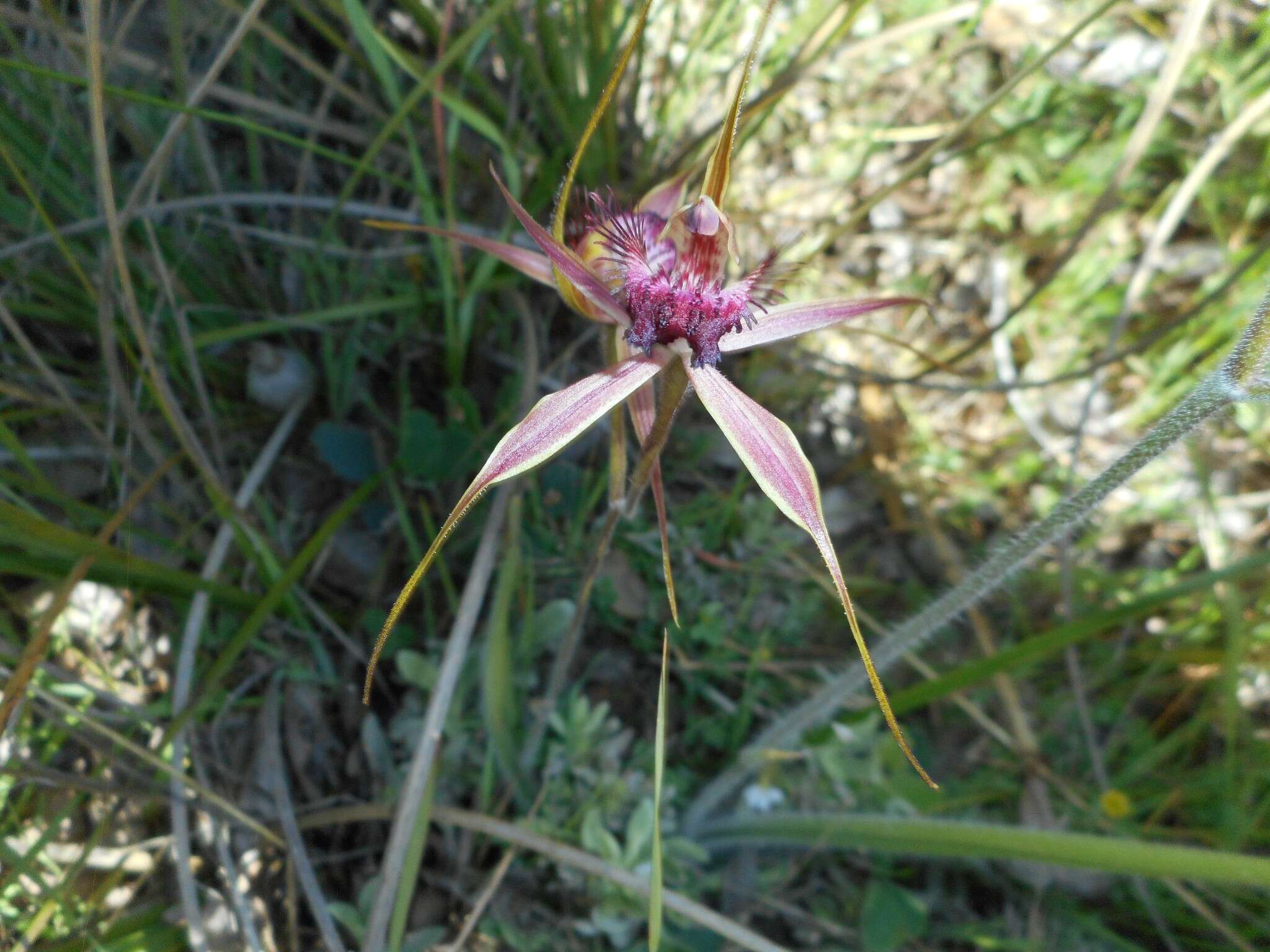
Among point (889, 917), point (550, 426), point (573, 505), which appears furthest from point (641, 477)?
point (889, 917)

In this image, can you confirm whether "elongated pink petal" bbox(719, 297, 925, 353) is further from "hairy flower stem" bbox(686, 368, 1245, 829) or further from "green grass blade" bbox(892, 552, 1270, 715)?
"green grass blade" bbox(892, 552, 1270, 715)

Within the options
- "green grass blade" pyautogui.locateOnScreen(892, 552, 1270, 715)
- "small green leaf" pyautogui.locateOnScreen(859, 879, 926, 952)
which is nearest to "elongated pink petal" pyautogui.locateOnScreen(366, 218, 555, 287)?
"green grass blade" pyautogui.locateOnScreen(892, 552, 1270, 715)

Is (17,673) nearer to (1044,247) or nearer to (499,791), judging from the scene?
(499,791)

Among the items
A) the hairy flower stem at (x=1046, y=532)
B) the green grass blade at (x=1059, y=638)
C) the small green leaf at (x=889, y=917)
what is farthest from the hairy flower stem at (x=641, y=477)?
the small green leaf at (x=889, y=917)

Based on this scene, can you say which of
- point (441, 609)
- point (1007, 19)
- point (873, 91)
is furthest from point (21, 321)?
point (1007, 19)

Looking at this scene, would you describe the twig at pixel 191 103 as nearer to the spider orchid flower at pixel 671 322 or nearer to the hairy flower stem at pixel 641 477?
the spider orchid flower at pixel 671 322

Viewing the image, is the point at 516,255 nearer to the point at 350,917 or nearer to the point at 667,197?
the point at 667,197
